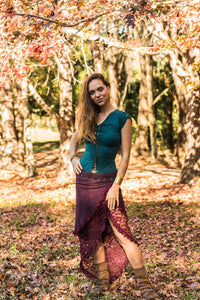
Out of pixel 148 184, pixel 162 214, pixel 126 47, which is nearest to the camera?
pixel 162 214

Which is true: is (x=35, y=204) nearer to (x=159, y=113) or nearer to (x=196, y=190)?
(x=196, y=190)

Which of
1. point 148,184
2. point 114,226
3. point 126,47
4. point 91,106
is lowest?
point 148,184

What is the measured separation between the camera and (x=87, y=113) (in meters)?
3.71

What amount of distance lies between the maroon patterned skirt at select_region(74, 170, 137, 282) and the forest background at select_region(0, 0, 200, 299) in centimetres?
36

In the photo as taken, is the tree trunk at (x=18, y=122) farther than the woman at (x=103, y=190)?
Yes

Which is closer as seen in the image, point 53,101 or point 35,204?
point 35,204

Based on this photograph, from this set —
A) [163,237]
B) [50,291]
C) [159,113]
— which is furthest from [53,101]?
[50,291]

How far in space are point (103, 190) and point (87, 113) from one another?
0.80 m

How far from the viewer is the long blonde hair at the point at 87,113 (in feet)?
11.9

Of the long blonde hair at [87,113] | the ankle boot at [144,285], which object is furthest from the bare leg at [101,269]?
the long blonde hair at [87,113]

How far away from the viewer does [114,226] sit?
366 centimetres

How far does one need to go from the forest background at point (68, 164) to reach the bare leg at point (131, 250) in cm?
51

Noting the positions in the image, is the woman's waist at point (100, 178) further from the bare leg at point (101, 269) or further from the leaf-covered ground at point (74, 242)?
the leaf-covered ground at point (74, 242)

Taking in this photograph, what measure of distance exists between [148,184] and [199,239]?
6392 mm
